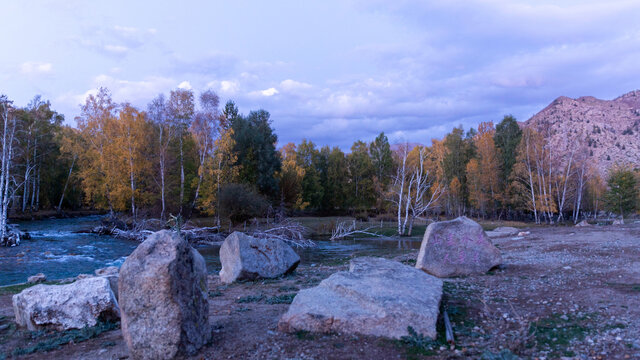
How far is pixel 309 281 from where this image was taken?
1232 cm

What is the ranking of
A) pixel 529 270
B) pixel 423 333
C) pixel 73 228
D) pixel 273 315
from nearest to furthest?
pixel 423 333 → pixel 273 315 → pixel 529 270 → pixel 73 228

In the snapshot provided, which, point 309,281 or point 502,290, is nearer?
point 502,290

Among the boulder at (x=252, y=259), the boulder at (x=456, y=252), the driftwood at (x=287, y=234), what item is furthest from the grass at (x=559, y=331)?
the driftwood at (x=287, y=234)

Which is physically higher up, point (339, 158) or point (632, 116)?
point (632, 116)

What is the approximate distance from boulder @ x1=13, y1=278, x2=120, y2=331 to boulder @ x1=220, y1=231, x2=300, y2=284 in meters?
5.39

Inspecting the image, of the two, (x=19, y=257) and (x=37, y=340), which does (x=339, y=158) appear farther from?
(x=37, y=340)

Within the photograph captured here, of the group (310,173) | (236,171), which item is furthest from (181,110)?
(310,173)

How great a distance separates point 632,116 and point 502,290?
451ft

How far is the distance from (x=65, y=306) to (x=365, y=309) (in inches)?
217

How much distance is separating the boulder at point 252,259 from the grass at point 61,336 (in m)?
5.61

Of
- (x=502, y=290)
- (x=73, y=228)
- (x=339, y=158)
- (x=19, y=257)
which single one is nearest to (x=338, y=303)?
(x=502, y=290)

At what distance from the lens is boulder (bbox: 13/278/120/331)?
7375 mm

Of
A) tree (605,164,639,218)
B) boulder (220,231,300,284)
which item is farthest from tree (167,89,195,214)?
tree (605,164,639,218)

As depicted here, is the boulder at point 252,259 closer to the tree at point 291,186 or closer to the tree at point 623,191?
the tree at point 291,186
